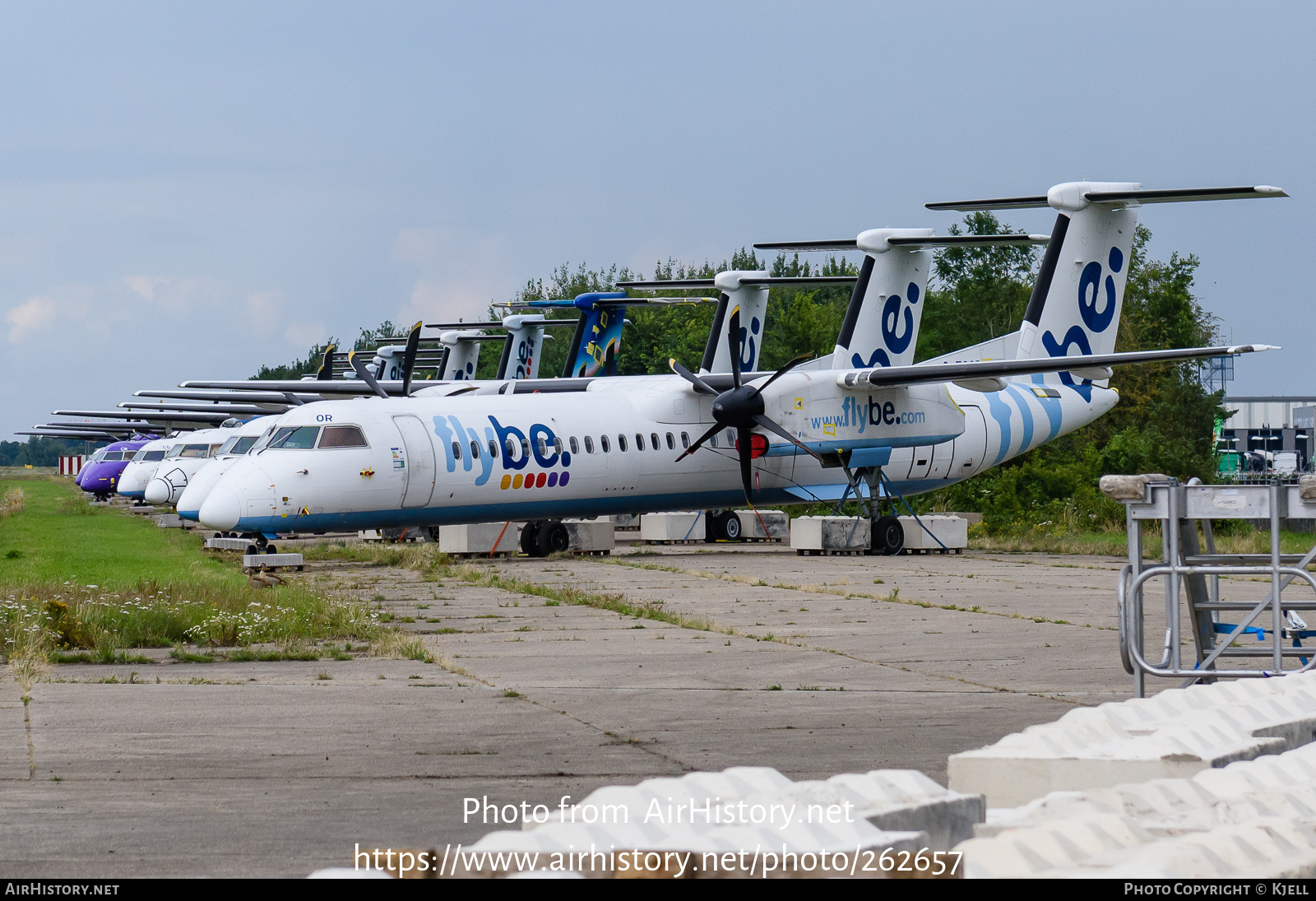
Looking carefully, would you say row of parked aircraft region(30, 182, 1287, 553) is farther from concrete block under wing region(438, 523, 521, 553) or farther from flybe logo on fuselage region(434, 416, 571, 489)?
concrete block under wing region(438, 523, 521, 553)

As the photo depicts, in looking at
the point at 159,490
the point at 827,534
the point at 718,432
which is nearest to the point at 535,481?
the point at 718,432

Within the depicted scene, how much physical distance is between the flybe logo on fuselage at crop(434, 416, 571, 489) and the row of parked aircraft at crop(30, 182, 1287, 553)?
3cm

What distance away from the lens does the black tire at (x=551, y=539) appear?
27.2m

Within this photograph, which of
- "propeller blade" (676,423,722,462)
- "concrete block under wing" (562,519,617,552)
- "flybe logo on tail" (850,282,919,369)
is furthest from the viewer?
"flybe logo on tail" (850,282,919,369)

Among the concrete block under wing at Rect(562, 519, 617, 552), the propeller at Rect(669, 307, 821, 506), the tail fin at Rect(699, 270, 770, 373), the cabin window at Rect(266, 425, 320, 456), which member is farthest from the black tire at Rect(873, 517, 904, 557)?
the cabin window at Rect(266, 425, 320, 456)

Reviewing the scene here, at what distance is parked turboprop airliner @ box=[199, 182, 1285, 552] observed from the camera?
2236cm

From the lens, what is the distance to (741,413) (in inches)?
1021

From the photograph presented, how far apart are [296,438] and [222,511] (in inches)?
67.6

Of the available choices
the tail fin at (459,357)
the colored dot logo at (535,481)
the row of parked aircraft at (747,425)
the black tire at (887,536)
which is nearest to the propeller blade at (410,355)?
the row of parked aircraft at (747,425)

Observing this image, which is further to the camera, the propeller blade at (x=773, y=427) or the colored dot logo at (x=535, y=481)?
the propeller blade at (x=773, y=427)

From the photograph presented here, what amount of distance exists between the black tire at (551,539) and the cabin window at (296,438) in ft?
19.7

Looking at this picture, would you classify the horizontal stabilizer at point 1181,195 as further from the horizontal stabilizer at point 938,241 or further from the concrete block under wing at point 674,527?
the concrete block under wing at point 674,527

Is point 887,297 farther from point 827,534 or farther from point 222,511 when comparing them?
point 222,511
